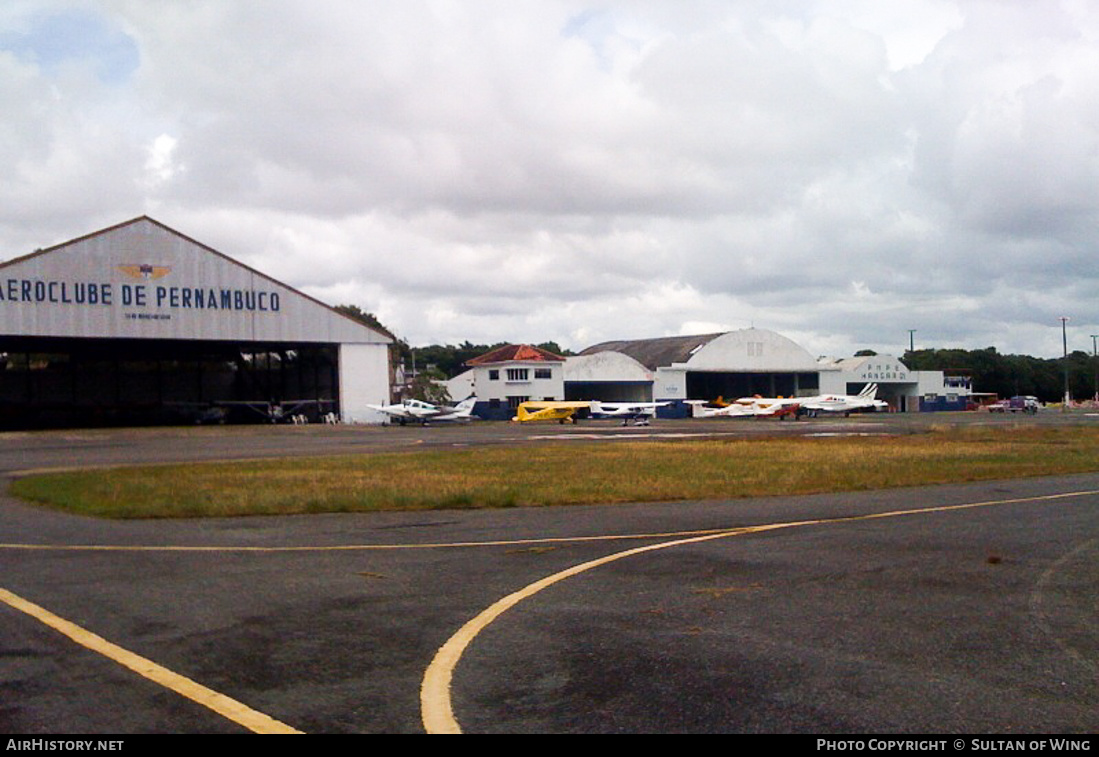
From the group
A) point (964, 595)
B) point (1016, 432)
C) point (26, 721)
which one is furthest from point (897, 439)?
point (26, 721)

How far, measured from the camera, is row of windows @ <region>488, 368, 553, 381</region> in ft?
322

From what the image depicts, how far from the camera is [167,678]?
21.3ft

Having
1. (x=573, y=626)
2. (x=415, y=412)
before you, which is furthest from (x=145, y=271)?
(x=573, y=626)

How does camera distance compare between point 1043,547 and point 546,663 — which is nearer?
point 546,663

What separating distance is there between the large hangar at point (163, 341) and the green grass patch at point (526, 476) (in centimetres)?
3564

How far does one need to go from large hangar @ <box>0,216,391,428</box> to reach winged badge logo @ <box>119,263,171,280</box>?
0.22ft

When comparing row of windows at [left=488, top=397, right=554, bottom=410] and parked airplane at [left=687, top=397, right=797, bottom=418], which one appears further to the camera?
row of windows at [left=488, top=397, right=554, bottom=410]

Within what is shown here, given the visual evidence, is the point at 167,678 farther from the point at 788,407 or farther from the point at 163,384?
the point at 163,384

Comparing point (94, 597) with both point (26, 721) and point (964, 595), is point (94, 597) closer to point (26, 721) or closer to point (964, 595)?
point (26, 721)

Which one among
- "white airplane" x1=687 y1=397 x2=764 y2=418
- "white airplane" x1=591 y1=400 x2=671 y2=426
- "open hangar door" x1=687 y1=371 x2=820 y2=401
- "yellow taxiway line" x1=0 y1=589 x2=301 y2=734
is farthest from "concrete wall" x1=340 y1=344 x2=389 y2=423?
"yellow taxiway line" x1=0 y1=589 x2=301 y2=734

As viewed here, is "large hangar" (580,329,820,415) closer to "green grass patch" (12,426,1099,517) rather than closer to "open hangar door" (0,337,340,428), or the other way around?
"open hangar door" (0,337,340,428)

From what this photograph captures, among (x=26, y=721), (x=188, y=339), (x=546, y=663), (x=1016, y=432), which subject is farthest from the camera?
(x=188, y=339)

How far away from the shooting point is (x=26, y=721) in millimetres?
5613
